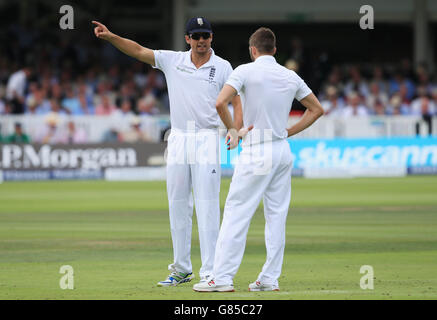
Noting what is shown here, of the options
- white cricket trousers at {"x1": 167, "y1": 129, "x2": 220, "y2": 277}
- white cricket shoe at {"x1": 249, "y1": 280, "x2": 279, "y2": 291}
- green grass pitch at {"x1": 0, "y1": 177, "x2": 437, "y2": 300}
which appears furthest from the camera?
white cricket trousers at {"x1": 167, "y1": 129, "x2": 220, "y2": 277}

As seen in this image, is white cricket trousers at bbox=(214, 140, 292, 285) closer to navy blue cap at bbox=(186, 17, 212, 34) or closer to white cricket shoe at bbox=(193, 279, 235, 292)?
white cricket shoe at bbox=(193, 279, 235, 292)

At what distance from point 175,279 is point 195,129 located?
1.47 metres

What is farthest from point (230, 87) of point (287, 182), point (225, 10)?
point (225, 10)

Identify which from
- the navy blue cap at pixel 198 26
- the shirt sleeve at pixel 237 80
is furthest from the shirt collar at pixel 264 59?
the navy blue cap at pixel 198 26

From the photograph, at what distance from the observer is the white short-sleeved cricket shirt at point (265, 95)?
880cm

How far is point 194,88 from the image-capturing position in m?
9.40

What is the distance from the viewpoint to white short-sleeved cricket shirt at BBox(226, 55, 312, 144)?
8797 millimetres

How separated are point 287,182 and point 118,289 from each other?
6.11 ft

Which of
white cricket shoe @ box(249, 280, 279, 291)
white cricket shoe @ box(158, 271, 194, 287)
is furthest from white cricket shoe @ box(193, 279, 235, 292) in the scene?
white cricket shoe @ box(158, 271, 194, 287)

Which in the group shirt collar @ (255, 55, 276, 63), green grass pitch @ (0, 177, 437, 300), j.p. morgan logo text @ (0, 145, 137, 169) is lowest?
green grass pitch @ (0, 177, 437, 300)

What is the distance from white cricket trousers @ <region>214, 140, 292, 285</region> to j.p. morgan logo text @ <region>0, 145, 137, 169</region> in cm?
1803

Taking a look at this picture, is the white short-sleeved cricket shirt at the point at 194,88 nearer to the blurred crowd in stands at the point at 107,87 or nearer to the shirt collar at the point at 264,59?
the shirt collar at the point at 264,59

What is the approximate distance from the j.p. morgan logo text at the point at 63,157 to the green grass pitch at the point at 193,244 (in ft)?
10.1

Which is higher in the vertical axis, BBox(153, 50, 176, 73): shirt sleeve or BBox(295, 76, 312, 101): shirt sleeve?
BBox(153, 50, 176, 73): shirt sleeve
